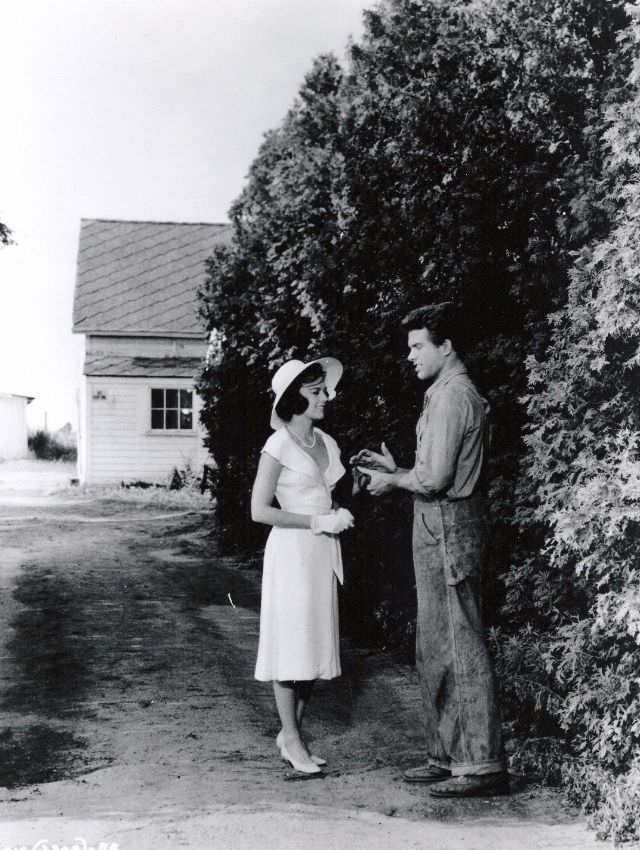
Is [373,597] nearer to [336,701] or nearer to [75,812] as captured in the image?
[336,701]

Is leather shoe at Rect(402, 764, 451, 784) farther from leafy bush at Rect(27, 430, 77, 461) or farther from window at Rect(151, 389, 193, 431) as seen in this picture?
leafy bush at Rect(27, 430, 77, 461)

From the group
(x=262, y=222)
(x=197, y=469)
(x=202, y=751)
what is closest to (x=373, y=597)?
(x=202, y=751)

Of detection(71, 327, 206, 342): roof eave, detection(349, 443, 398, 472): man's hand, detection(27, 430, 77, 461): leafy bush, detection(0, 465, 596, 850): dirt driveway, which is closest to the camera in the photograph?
detection(0, 465, 596, 850): dirt driveway

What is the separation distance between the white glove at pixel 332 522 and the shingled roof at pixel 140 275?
2044 centimetres

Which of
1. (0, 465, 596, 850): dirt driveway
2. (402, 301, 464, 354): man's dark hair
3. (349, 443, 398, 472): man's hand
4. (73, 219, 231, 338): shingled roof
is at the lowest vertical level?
(0, 465, 596, 850): dirt driveway

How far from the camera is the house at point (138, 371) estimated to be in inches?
995

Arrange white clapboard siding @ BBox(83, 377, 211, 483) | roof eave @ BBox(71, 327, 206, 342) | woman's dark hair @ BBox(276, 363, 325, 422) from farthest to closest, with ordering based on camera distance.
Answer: roof eave @ BBox(71, 327, 206, 342), white clapboard siding @ BBox(83, 377, 211, 483), woman's dark hair @ BBox(276, 363, 325, 422)

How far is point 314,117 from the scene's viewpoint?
31.9ft

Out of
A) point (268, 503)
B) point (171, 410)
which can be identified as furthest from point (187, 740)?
point (171, 410)

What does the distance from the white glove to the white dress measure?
0.09 m

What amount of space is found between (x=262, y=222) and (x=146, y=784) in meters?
8.32

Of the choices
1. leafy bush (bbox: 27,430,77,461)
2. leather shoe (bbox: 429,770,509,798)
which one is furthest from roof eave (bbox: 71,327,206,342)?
leather shoe (bbox: 429,770,509,798)

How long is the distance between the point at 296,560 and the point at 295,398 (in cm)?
79

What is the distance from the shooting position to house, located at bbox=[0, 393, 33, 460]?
122 feet
